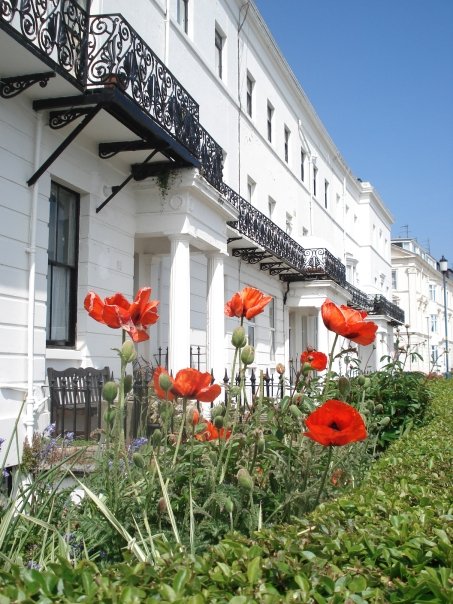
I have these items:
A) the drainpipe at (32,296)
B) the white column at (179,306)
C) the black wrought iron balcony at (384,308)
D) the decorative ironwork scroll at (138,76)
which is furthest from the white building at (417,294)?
the drainpipe at (32,296)

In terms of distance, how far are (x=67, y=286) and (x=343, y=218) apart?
2385 centimetres

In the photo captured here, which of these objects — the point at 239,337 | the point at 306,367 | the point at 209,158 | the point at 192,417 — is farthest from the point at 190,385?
the point at 209,158

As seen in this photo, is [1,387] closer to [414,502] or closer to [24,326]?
[24,326]

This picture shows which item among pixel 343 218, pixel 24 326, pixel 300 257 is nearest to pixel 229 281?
pixel 300 257

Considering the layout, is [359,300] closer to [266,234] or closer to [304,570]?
[266,234]

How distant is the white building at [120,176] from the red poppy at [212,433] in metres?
4.39

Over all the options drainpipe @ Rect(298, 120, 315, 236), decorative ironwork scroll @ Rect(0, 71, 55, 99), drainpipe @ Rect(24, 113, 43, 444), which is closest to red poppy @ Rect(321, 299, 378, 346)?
drainpipe @ Rect(24, 113, 43, 444)

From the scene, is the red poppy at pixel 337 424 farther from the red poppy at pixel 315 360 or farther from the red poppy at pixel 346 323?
the red poppy at pixel 315 360

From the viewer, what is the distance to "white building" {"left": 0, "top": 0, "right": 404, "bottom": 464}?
7043 mm

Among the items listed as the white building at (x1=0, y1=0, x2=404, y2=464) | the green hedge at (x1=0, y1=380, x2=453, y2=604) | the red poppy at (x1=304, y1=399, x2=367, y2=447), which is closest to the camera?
the green hedge at (x1=0, y1=380, x2=453, y2=604)

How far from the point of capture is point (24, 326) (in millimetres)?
7199

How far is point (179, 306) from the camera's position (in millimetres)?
9766

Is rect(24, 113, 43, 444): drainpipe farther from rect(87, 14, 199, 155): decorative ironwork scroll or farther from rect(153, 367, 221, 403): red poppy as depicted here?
rect(153, 367, 221, 403): red poppy

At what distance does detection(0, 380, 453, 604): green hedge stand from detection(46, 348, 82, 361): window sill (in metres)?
6.05
